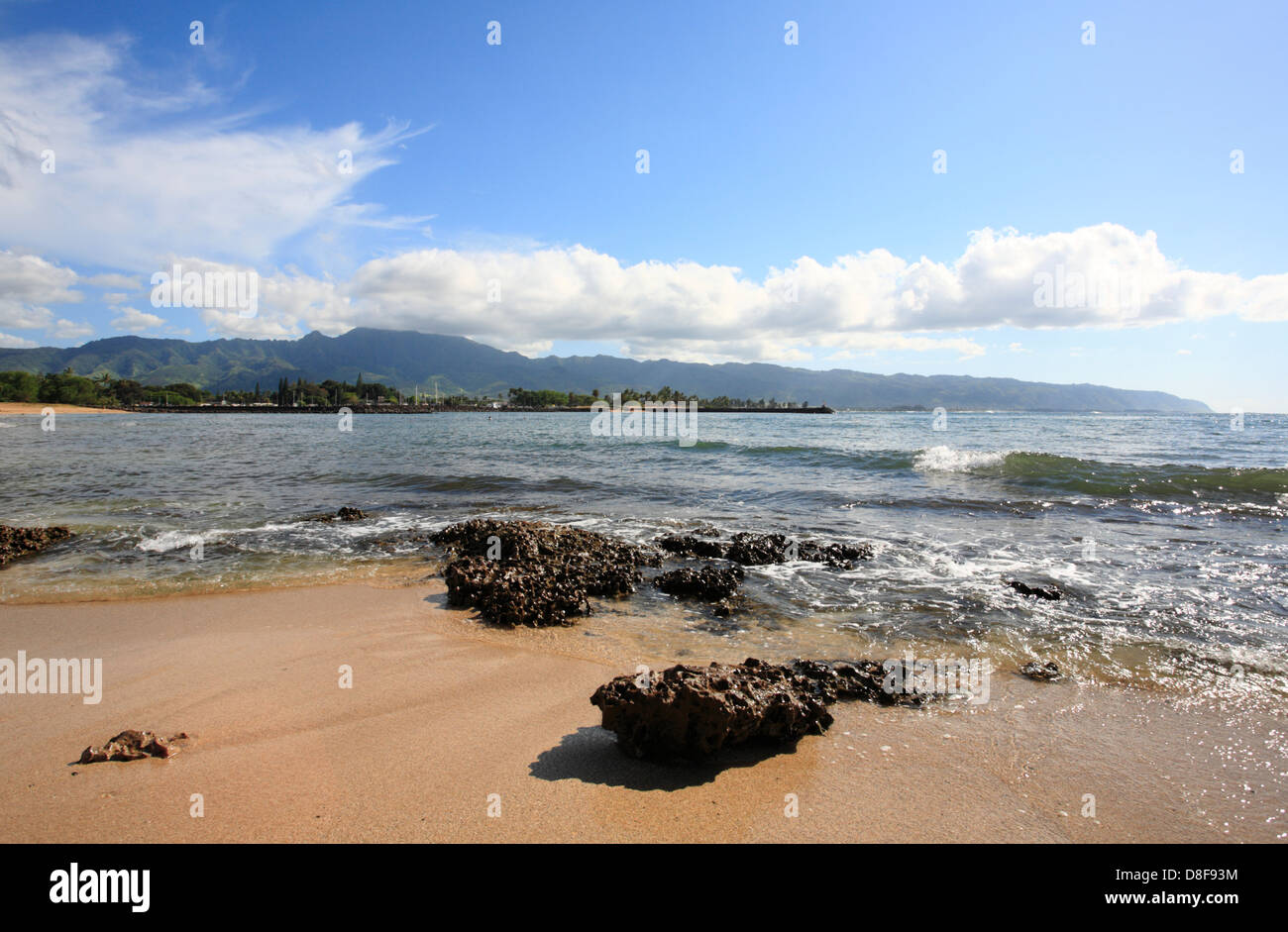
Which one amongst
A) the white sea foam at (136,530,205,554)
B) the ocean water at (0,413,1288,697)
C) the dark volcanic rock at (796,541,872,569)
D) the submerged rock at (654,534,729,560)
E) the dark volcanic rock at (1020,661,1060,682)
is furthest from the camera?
the white sea foam at (136,530,205,554)

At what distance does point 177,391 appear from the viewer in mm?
190375

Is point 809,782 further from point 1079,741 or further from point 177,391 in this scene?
point 177,391

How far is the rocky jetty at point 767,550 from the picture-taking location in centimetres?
972

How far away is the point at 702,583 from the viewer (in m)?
8.05

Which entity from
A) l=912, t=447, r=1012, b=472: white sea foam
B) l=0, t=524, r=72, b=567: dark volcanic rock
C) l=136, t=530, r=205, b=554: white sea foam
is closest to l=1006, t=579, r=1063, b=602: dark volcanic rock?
l=136, t=530, r=205, b=554: white sea foam

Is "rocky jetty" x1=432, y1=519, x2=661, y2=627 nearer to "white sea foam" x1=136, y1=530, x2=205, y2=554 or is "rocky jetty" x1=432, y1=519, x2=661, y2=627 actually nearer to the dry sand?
the dry sand

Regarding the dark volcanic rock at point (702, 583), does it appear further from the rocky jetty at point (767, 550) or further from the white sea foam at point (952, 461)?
the white sea foam at point (952, 461)

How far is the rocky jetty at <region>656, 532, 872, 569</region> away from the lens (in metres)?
9.72

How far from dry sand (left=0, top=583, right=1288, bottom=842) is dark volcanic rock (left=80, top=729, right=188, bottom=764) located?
0.27ft

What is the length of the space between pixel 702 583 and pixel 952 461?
20987 mm

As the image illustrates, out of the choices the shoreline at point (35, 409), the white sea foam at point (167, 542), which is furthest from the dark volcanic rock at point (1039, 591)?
the shoreline at point (35, 409)

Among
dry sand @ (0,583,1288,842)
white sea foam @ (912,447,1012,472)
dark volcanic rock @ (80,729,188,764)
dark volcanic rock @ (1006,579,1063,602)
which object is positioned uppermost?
white sea foam @ (912,447,1012,472)
